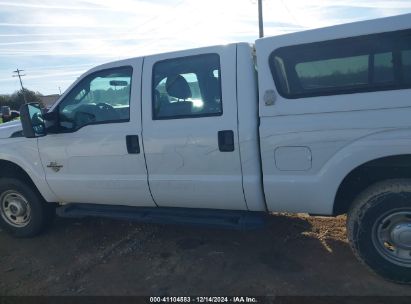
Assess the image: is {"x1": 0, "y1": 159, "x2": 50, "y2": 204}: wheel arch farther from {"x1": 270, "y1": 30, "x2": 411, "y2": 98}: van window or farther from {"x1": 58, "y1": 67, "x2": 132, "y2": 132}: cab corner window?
{"x1": 270, "y1": 30, "x2": 411, "y2": 98}: van window

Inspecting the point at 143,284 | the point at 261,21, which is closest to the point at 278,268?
the point at 143,284

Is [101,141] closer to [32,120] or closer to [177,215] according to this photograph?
[32,120]

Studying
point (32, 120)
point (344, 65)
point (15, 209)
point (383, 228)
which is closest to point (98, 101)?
point (32, 120)

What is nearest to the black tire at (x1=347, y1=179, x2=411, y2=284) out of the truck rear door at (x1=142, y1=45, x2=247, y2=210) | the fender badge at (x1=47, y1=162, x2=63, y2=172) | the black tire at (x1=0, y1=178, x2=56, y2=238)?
the truck rear door at (x1=142, y1=45, x2=247, y2=210)

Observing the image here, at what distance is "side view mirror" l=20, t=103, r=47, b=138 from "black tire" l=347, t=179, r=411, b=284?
3.12m

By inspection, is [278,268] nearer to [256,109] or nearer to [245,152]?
[245,152]

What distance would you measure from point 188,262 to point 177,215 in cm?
47

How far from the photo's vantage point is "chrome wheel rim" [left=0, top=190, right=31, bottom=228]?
175 inches

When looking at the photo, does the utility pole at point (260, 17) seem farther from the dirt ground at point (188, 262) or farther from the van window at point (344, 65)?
the van window at point (344, 65)

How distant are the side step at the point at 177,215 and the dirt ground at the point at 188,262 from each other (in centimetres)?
41

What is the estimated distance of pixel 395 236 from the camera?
9.64ft

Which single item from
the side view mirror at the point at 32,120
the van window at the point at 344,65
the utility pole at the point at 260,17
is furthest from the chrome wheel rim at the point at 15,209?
the utility pole at the point at 260,17

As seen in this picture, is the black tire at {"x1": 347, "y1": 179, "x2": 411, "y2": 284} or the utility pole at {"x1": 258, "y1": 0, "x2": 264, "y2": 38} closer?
the black tire at {"x1": 347, "y1": 179, "x2": 411, "y2": 284}

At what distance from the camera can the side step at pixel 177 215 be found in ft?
11.1
